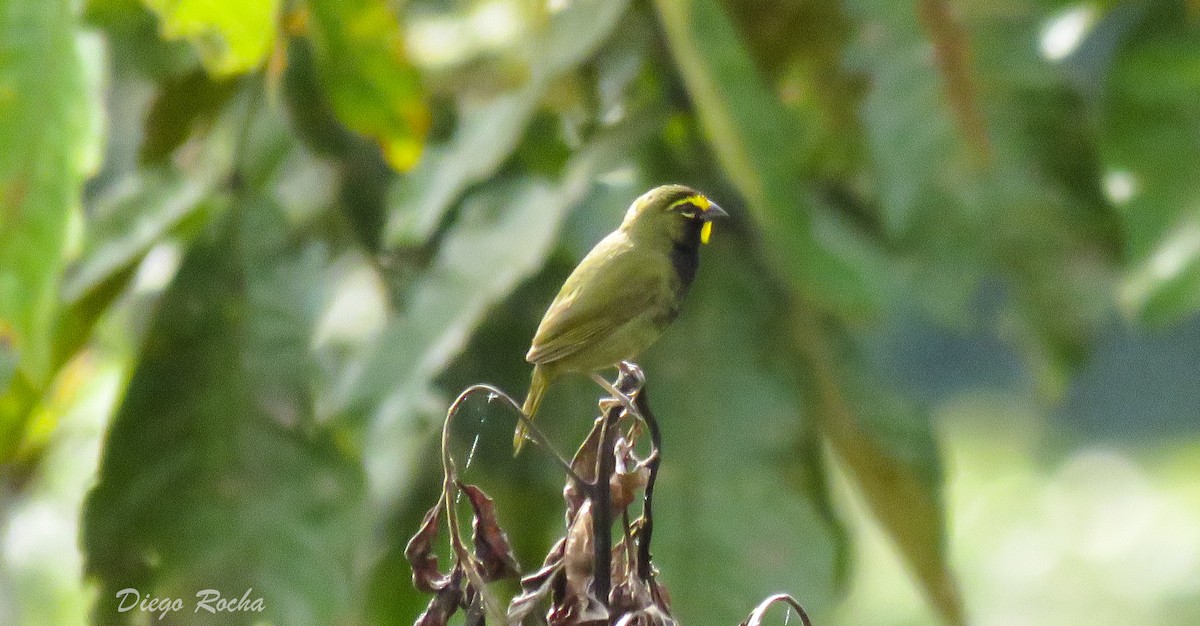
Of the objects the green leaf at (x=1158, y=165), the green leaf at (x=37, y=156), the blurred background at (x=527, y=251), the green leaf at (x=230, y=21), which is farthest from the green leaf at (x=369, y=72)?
the green leaf at (x=1158, y=165)

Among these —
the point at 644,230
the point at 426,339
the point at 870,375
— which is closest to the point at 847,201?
the point at 870,375

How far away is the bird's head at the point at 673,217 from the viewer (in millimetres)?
1210

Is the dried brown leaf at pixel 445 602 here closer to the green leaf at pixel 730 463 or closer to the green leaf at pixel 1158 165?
the green leaf at pixel 730 463

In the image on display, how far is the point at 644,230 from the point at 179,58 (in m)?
1.25

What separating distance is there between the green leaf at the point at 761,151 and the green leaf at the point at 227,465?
594 mm

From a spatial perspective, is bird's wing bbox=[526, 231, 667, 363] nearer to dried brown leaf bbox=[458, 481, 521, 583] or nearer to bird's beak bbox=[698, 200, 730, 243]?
bird's beak bbox=[698, 200, 730, 243]

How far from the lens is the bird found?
1.17m

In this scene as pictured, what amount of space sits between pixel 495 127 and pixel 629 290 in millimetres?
576

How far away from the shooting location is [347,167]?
201cm

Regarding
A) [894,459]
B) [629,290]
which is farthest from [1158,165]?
[629,290]

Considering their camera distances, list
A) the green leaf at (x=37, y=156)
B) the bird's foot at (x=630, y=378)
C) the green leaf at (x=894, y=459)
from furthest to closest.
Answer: the green leaf at (x=894, y=459)
the green leaf at (x=37, y=156)
the bird's foot at (x=630, y=378)

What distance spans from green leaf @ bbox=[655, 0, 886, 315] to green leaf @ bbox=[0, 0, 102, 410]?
0.57 m

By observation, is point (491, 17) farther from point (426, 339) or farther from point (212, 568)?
point (212, 568)

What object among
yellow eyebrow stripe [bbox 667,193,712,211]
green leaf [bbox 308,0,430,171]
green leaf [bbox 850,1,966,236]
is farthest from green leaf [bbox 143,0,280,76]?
green leaf [bbox 850,1,966,236]
